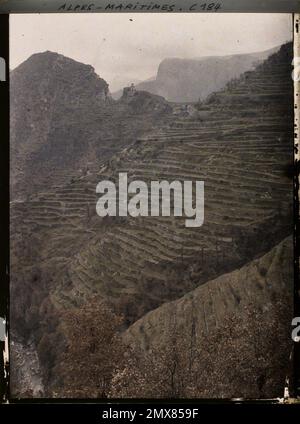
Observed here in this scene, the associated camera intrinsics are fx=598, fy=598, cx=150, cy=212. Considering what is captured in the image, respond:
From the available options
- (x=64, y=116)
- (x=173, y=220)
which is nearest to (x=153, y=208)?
(x=173, y=220)

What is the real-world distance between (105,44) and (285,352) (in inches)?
68.2

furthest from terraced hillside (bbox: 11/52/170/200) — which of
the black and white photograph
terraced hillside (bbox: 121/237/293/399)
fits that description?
terraced hillside (bbox: 121/237/293/399)

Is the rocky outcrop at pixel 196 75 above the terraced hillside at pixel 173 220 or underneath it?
above

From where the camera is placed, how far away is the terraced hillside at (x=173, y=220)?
9.54ft

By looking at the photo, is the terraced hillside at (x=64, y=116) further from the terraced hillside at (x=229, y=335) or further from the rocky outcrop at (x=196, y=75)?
the terraced hillside at (x=229, y=335)

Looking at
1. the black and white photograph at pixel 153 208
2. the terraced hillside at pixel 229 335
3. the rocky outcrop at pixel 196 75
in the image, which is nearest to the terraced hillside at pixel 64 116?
the black and white photograph at pixel 153 208

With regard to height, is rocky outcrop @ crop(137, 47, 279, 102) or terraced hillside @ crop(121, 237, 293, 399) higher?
rocky outcrop @ crop(137, 47, 279, 102)

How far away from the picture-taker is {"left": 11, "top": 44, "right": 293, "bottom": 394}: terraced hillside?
2.91 meters

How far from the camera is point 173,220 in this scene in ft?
9.59

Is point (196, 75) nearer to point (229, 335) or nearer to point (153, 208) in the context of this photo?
point (153, 208)

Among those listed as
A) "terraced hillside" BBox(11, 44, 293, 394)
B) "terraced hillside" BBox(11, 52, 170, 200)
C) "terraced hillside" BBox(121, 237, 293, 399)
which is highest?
"terraced hillside" BBox(11, 52, 170, 200)

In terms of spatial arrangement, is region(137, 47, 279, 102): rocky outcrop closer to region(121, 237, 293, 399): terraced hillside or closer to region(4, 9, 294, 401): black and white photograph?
region(4, 9, 294, 401): black and white photograph

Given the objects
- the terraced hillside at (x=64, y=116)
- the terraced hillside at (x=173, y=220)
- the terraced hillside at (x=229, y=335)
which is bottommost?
the terraced hillside at (x=229, y=335)

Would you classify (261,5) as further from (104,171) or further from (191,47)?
(104,171)
